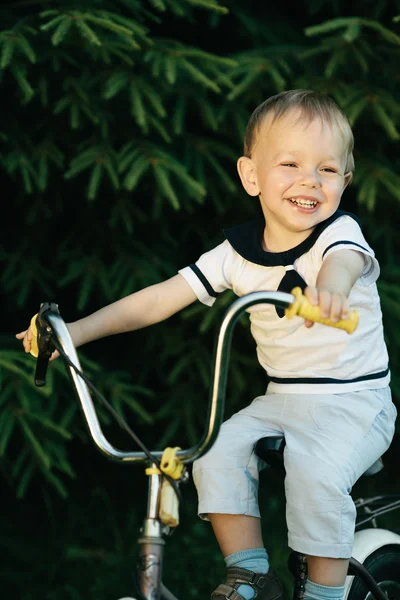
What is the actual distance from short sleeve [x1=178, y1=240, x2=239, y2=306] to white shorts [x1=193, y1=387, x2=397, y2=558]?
0.33m

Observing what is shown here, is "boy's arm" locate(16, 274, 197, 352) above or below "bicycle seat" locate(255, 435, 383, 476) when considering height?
above

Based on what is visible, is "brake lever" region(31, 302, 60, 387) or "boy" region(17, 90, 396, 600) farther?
"boy" region(17, 90, 396, 600)

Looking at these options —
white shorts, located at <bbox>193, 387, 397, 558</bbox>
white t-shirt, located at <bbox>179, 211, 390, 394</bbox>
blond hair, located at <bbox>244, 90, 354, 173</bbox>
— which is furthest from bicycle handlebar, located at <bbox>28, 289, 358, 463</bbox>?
blond hair, located at <bbox>244, 90, 354, 173</bbox>

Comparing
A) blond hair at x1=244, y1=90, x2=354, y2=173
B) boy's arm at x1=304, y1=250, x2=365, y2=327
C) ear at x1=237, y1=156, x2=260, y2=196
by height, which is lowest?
boy's arm at x1=304, y1=250, x2=365, y2=327

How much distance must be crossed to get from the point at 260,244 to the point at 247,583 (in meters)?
0.88

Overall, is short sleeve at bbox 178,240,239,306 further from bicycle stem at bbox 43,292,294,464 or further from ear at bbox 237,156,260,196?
bicycle stem at bbox 43,292,294,464

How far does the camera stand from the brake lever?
6.31 feet

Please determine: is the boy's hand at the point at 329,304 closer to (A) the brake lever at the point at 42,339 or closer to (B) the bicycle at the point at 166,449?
(B) the bicycle at the point at 166,449

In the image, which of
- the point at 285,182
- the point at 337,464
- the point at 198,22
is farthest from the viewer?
the point at 198,22

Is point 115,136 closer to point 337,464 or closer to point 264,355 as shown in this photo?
point 264,355

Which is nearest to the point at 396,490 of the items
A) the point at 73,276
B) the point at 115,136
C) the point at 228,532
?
the point at 73,276

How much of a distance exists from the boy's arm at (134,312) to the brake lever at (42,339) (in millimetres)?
139

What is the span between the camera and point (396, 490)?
4469 mm

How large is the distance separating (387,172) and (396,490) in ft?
5.32
